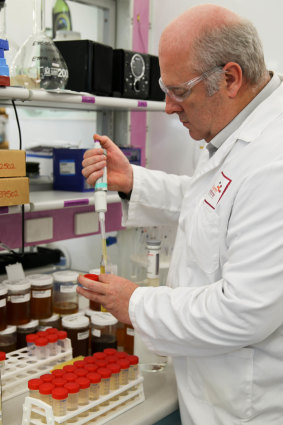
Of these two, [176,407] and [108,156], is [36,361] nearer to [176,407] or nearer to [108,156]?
[176,407]

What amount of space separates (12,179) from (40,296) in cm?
42

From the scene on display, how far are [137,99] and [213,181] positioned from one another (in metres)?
0.87

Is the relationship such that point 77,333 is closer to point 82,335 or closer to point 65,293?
point 82,335

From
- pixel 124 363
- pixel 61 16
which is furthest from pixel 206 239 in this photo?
pixel 61 16

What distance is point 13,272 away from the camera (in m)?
1.71

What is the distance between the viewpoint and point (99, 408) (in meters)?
1.32

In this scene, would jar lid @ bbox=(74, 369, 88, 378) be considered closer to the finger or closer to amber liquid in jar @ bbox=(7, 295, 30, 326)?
the finger

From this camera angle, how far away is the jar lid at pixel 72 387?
1.22 metres

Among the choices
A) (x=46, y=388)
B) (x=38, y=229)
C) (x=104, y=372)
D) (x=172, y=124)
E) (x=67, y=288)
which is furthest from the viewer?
(x=172, y=124)

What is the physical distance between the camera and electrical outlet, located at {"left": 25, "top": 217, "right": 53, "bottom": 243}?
2.06 metres

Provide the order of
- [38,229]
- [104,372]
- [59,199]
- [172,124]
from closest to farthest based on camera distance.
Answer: [104,372] < [59,199] < [38,229] < [172,124]

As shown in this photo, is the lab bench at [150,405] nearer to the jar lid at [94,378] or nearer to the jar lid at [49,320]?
the jar lid at [94,378]

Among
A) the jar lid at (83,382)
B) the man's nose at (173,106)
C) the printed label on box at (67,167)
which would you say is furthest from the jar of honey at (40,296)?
the man's nose at (173,106)

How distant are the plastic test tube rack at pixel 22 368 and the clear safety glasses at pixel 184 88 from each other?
81cm
